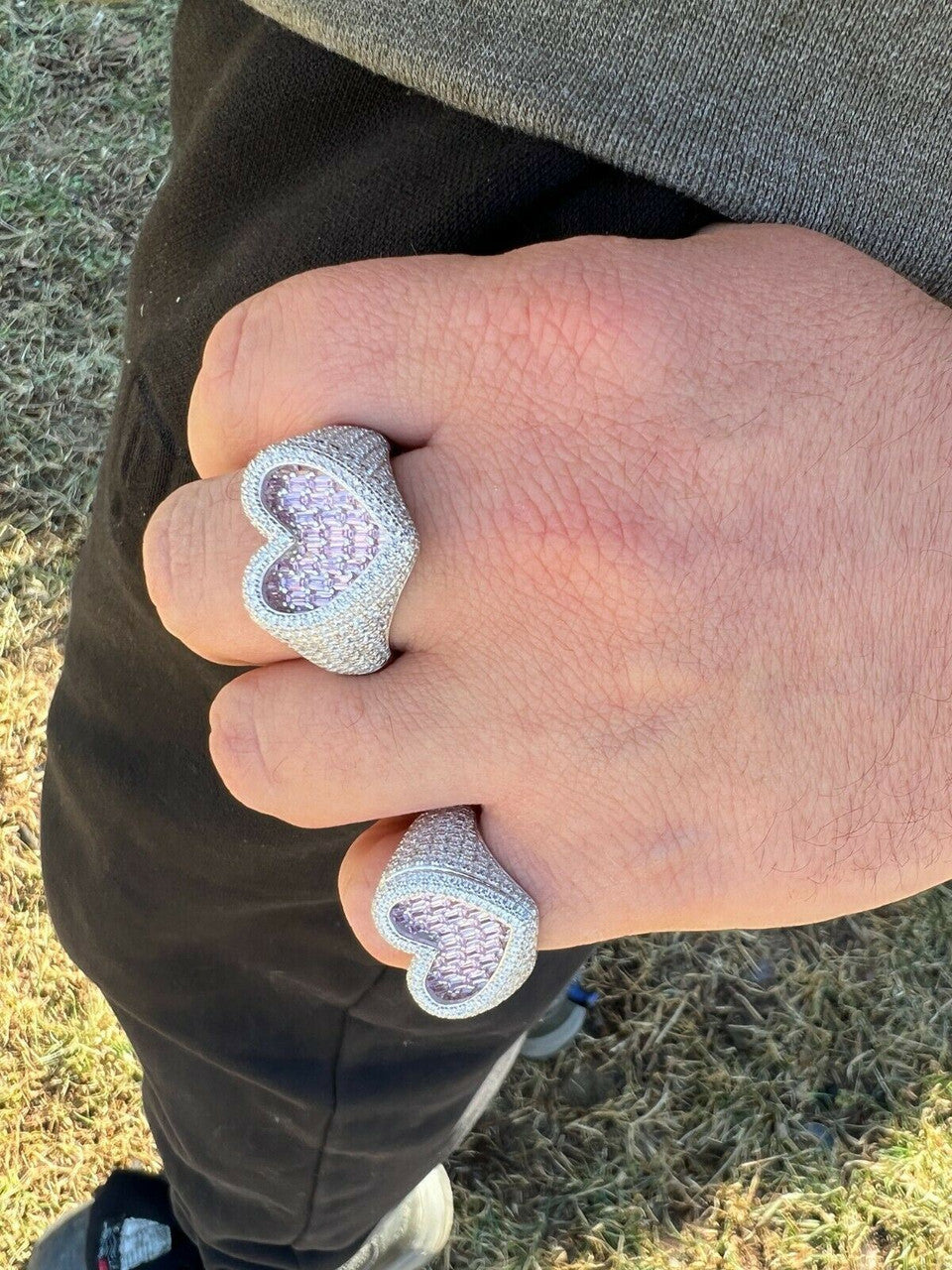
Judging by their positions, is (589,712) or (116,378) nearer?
(589,712)

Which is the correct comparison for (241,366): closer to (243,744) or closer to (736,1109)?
(243,744)

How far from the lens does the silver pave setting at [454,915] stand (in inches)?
29.1

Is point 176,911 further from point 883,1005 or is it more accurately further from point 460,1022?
point 883,1005

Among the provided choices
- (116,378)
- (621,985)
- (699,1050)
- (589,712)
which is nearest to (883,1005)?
(699,1050)

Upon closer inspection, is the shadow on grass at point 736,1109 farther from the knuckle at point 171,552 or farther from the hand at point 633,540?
the knuckle at point 171,552

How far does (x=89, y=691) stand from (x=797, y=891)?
803 mm

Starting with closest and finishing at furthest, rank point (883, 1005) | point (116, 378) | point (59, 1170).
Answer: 1. point (59, 1170)
2. point (883, 1005)
3. point (116, 378)

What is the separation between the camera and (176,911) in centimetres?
115

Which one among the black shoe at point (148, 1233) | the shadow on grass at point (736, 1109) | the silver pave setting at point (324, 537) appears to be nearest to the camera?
the silver pave setting at point (324, 537)

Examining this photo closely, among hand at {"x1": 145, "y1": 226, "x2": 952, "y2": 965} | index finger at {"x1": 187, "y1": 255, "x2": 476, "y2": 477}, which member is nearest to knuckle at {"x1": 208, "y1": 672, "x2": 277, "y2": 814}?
hand at {"x1": 145, "y1": 226, "x2": 952, "y2": 965}

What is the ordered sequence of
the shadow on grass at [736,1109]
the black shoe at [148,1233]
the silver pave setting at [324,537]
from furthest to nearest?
the shadow on grass at [736,1109]
the black shoe at [148,1233]
the silver pave setting at [324,537]

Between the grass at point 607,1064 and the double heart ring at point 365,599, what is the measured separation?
1574mm

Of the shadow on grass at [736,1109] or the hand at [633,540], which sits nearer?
the hand at [633,540]

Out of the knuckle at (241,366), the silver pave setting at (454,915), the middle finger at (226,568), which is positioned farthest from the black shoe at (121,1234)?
the knuckle at (241,366)
